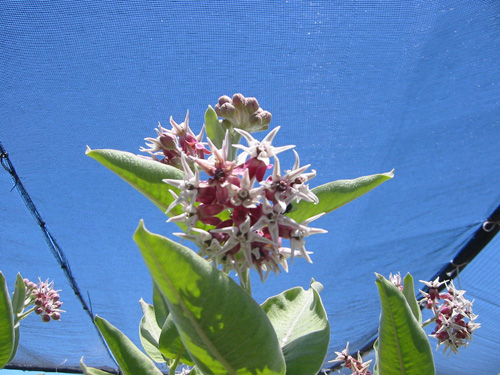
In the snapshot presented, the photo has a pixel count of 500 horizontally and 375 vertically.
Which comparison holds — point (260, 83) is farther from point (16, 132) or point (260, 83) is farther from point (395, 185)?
point (16, 132)

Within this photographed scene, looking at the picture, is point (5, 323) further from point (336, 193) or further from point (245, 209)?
point (336, 193)

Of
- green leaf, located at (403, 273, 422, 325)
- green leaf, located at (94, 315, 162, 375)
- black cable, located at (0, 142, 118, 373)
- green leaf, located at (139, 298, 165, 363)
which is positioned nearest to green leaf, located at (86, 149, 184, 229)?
green leaf, located at (94, 315, 162, 375)

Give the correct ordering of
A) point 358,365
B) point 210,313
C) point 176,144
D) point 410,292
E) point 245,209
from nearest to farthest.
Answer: point 210,313 < point 245,209 < point 176,144 < point 410,292 < point 358,365

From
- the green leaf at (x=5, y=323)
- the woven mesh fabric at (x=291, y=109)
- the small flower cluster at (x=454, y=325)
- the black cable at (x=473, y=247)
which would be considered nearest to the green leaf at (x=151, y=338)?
the green leaf at (x=5, y=323)

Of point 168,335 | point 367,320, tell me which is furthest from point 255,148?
point 367,320

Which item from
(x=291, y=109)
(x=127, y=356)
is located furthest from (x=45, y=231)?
(x=127, y=356)

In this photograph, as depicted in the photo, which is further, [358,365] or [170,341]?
[358,365]

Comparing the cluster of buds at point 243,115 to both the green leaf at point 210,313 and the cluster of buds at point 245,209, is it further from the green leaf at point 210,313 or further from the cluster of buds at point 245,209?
the green leaf at point 210,313
